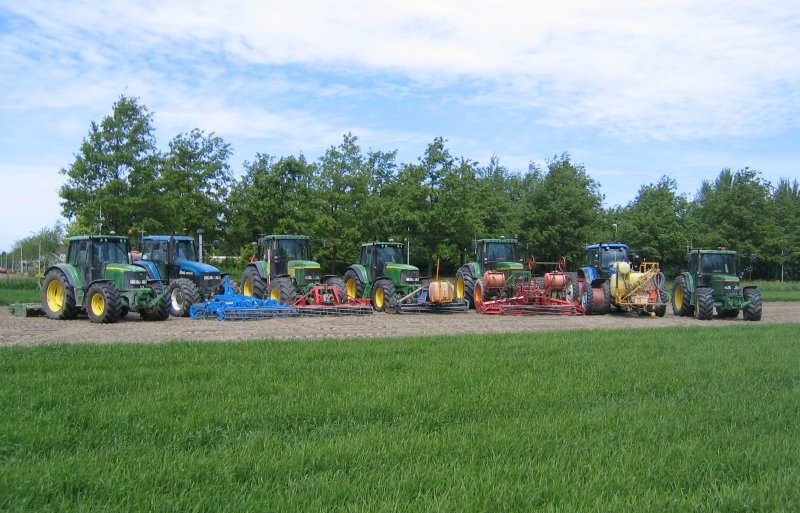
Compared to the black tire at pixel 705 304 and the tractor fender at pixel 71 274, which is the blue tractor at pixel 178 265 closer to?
the tractor fender at pixel 71 274

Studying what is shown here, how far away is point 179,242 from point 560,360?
14.4 metres

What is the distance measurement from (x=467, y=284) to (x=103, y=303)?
1253 cm

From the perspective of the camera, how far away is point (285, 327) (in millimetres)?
16156

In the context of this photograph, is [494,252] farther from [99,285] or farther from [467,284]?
[99,285]

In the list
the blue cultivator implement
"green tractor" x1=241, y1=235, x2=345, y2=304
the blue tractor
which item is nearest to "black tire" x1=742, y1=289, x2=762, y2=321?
"green tractor" x1=241, y1=235, x2=345, y2=304

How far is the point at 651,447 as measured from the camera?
554 cm

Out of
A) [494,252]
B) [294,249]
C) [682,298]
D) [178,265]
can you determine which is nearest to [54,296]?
[178,265]

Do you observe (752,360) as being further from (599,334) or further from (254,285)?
(254,285)

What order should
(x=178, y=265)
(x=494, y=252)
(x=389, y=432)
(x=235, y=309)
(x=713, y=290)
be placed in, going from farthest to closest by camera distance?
(x=494, y=252) < (x=713, y=290) < (x=178, y=265) < (x=235, y=309) < (x=389, y=432)

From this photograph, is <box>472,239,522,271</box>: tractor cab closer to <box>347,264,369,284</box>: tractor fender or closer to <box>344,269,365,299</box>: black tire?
<box>347,264,369,284</box>: tractor fender

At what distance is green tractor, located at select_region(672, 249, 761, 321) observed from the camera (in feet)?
67.2

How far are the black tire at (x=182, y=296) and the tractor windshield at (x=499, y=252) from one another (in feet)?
34.2

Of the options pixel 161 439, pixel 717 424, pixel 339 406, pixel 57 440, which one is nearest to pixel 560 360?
pixel 717 424

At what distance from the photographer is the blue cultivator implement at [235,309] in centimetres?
1812
